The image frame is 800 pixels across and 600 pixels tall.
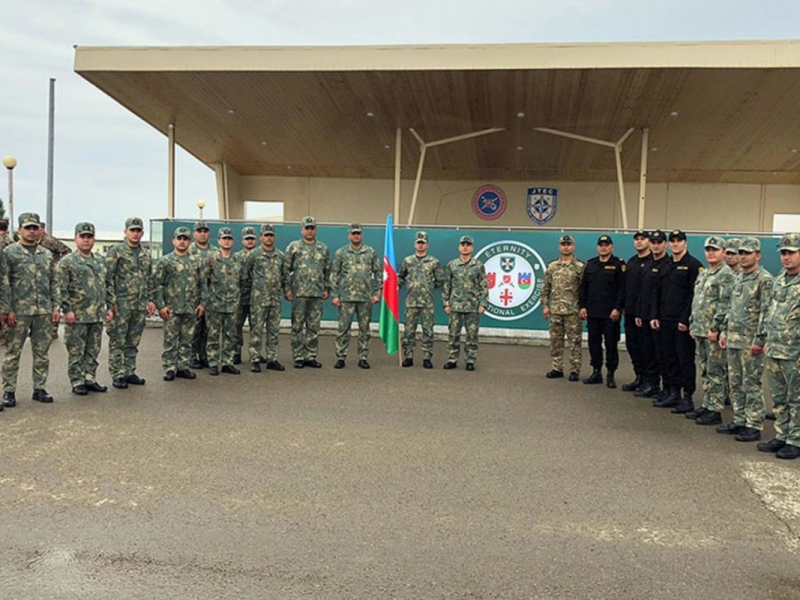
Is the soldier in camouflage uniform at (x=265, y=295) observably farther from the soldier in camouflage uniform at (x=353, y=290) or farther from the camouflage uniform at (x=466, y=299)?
the camouflage uniform at (x=466, y=299)

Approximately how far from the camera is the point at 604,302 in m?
6.96

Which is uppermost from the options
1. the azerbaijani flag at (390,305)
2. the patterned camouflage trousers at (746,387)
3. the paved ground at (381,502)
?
the azerbaijani flag at (390,305)

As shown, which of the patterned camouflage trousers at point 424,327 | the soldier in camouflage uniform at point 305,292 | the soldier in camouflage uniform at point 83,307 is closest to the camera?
the soldier in camouflage uniform at point 83,307

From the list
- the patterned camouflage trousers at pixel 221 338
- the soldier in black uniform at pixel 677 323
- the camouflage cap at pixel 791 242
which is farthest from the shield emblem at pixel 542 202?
the camouflage cap at pixel 791 242

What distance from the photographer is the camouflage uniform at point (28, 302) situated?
5457mm

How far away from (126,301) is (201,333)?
125cm

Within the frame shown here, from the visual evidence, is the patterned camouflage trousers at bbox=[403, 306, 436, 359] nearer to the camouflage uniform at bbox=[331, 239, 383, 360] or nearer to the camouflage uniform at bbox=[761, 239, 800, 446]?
the camouflage uniform at bbox=[331, 239, 383, 360]

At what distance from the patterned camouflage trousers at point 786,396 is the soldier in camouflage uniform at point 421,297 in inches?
161

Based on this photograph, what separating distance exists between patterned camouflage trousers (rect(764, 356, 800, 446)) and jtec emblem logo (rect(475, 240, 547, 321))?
17.0ft

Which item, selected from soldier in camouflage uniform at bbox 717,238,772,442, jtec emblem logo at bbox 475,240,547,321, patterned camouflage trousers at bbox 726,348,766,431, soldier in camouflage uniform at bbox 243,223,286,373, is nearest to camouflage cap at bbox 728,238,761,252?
soldier in camouflage uniform at bbox 717,238,772,442

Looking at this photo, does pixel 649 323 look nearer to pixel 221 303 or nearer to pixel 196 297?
pixel 221 303

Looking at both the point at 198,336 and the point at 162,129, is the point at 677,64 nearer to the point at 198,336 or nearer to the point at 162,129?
the point at 198,336

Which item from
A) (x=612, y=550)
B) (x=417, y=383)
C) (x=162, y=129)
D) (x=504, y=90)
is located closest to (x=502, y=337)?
(x=417, y=383)

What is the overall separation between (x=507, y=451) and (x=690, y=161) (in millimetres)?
14814
